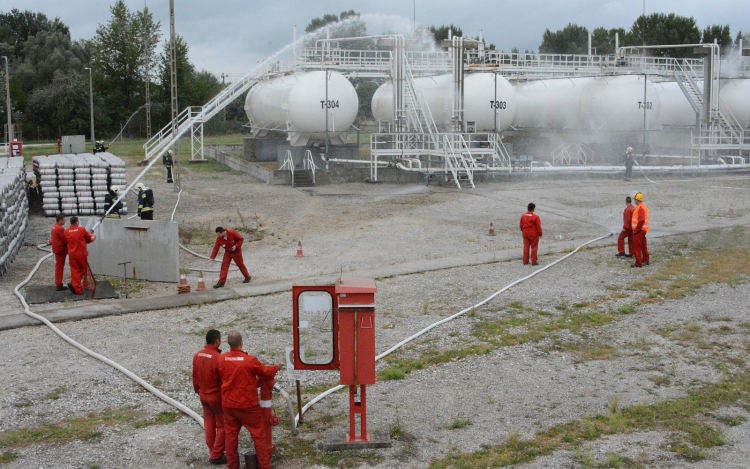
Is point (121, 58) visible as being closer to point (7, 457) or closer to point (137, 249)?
point (137, 249)

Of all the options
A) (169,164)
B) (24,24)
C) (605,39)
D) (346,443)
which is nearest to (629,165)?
(169,164)

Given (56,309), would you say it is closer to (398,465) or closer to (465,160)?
(398,465)

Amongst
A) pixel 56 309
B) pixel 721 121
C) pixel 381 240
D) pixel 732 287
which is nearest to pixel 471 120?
pixel 721 121

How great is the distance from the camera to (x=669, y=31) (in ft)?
264

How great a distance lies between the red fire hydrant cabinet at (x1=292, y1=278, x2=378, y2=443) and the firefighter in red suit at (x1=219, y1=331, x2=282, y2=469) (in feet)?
2.16

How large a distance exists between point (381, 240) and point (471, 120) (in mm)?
18557

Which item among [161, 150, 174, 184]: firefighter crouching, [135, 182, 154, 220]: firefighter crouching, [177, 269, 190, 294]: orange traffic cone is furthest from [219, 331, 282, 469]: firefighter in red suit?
[161, 150, 174, 184]: firefighter crouching

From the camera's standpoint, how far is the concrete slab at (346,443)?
7180 mm

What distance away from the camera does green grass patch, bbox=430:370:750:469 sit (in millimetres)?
6996

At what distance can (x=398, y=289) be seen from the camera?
13.8 m

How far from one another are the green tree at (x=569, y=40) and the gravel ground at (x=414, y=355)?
241 feet

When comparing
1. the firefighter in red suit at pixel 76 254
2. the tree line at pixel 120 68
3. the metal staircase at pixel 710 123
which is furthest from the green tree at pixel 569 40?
the firefighter in red suit at pixel 76 254

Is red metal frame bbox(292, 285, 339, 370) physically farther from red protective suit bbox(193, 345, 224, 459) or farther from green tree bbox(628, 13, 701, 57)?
green tree bbox(628, 13, 701, 57)

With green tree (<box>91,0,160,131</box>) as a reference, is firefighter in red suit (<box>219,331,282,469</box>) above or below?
below
